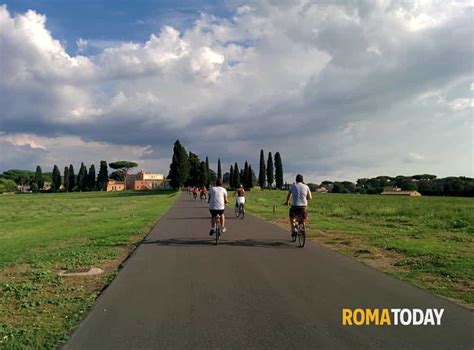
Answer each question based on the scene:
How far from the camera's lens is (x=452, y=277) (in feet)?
28.1

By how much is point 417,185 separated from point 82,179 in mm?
106851

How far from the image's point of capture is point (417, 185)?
11656cm

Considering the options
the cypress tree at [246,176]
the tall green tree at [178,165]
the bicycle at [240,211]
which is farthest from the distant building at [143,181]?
the bicycle at [240,211]

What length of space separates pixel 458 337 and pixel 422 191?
104 m

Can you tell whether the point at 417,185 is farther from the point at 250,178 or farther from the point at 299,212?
the point at 299,212

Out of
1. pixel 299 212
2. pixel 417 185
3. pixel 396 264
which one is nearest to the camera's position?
pixel 396 264

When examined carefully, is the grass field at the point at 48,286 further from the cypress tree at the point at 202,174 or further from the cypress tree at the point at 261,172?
the cypress tree at the point at 261,172

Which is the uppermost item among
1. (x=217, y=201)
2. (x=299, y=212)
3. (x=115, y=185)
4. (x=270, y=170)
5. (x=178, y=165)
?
(x=270, y=170)

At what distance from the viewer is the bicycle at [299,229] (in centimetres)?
1278

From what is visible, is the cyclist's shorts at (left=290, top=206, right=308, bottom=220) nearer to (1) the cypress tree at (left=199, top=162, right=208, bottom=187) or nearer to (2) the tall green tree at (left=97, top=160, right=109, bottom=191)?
(1) the cypress tree at (left=199, top=162, right=208, bottom=187)

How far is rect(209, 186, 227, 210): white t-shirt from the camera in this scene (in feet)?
47.4

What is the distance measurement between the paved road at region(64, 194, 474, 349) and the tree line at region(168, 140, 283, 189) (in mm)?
90620

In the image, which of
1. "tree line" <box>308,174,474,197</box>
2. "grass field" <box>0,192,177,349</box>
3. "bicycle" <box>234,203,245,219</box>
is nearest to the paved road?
"grass field" <box>0,192,177,349</box>

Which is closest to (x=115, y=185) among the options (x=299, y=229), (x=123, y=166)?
(x=123, y=166)
